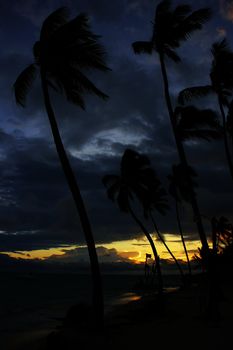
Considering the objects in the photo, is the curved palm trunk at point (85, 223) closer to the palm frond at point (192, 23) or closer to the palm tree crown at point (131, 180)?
the palm frond at point (192, 23)

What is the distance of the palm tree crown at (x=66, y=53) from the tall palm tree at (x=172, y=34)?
17.0 feet

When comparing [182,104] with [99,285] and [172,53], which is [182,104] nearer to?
[172,53]

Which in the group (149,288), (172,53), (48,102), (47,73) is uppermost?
(172,53)

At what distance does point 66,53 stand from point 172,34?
6635 mm

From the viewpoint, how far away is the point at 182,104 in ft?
63.1

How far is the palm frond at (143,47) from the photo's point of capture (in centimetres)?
1975

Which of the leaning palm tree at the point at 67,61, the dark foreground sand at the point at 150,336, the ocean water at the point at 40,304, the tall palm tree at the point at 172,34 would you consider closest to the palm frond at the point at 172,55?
the tall palm tree at the point at 172,34

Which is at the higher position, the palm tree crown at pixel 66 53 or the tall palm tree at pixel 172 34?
the tall palm tree at pixel 172 34

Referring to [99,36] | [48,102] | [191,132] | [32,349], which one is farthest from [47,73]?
[32,349]

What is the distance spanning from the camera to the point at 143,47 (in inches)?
782

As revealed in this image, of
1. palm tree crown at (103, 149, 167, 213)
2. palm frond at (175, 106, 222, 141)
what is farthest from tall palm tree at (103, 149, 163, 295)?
palm frond at (175, 106, 222, 141)

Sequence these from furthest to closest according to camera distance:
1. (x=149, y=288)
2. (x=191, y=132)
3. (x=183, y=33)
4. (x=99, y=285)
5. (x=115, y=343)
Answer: (x=149, y=288), (x=191, y=132), (x=183, y=33), (x=99, y=285), (x=115, y=343)

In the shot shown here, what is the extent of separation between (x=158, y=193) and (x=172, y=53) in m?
20.5

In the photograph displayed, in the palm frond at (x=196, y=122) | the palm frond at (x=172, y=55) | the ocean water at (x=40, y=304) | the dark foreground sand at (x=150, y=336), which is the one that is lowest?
the ocean water at (x=40, y=304)
